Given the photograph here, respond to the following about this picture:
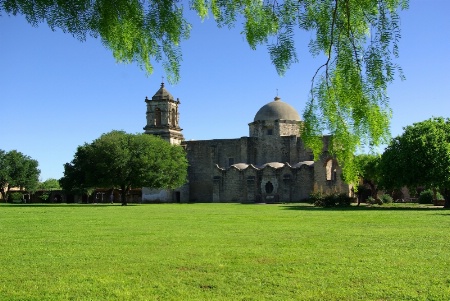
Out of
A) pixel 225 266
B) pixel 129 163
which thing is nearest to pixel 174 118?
pixel 129 163

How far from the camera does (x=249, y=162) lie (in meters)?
58.1

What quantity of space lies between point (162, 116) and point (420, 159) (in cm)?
3138

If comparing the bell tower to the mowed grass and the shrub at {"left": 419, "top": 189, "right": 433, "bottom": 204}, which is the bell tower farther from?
the mowed grass

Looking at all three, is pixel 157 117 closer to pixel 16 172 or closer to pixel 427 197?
pixel 16 172

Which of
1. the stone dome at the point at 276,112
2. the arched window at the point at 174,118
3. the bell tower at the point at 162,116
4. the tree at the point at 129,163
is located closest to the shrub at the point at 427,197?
the stone dome at the point at 276,112

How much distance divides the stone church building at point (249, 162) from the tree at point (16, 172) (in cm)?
2057

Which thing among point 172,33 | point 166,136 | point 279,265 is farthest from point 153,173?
point 172,33

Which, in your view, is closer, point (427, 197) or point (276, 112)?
point (427, 197)

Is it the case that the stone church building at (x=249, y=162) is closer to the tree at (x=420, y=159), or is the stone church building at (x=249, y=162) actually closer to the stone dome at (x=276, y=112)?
the stone dome at (x=276, y=112)

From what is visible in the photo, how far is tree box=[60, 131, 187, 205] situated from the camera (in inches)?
1709

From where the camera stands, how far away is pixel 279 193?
→ 52.1m

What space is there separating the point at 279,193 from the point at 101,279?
44679 mm

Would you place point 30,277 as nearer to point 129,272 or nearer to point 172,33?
point 129,272

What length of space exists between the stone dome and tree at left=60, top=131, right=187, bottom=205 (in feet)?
45.5
